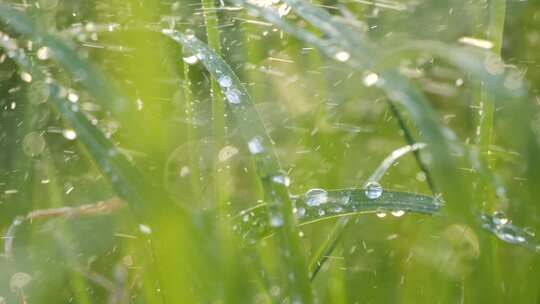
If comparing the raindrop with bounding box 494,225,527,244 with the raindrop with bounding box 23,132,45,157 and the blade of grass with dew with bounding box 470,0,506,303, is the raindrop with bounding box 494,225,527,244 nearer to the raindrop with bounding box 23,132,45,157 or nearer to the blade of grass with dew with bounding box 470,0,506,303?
the blade of grass with dew with bounding box 470,0,506,303

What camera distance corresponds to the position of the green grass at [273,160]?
0.51 metres

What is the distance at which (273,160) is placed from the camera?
0.55m

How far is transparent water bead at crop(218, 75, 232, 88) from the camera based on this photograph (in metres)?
0.63

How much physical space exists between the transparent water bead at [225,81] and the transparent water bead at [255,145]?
8cm

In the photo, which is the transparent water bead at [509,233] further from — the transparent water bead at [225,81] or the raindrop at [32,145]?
the raindrop at [32,145]

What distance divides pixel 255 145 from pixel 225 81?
10 centimetres

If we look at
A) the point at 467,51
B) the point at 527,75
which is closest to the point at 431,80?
the point at 527,75

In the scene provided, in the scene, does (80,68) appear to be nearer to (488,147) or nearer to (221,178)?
(221,178)

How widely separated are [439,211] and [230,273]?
0.64ft

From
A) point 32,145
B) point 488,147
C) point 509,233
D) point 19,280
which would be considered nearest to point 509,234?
point 509,233

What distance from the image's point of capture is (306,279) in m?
0.50

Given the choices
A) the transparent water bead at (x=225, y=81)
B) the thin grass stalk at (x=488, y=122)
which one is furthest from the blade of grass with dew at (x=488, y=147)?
the transparent water bead at (x=225, y=81)

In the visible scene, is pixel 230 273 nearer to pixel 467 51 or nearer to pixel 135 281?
pixel 467 51

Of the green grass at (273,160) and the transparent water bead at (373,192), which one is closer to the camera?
the green grass at (273,160)
